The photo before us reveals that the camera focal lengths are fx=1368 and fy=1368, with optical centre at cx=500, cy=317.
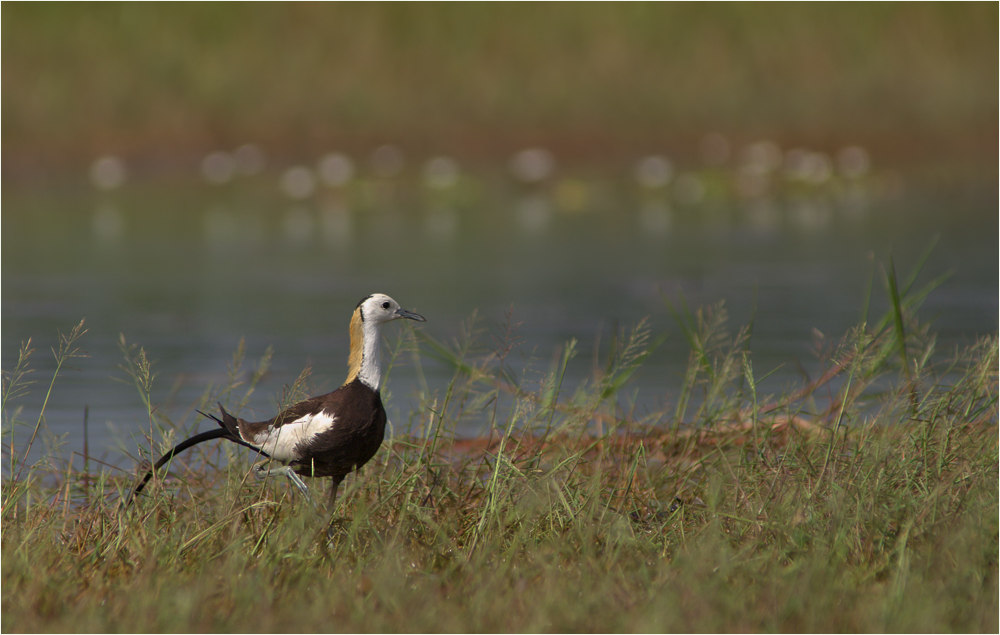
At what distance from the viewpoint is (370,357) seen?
418 centimetres

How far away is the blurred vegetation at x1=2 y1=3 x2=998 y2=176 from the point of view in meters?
21.5

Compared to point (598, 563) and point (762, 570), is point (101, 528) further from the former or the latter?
point (762, 570)

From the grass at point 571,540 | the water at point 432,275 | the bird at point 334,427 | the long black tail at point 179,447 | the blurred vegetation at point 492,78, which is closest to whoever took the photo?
the grass at point 571,540

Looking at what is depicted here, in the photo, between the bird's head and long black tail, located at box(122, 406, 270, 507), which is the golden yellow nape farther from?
long black tail, located at box(122, 406, 270, 507)

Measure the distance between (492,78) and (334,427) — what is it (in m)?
19.0

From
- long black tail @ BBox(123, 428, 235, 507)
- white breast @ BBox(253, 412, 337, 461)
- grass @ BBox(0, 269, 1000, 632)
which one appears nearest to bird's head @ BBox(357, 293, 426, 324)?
white breast @ BBox(253, 412, 337, 461)

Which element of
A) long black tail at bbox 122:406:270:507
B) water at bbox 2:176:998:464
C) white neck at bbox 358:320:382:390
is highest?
white neck at bbox 358:320:382:390

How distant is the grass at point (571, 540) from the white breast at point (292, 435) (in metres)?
0.18

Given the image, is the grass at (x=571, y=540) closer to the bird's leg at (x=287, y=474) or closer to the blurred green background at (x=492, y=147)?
the bird's leg at (x=287, y=474)

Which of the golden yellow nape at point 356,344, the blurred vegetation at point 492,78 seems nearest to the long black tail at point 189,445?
the golden yellow nape at point 356,344

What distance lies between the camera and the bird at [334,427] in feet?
13.3

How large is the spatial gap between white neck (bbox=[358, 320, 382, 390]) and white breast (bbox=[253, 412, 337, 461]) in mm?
174

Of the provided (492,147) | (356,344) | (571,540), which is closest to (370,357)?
(356,344)

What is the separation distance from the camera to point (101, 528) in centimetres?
410
